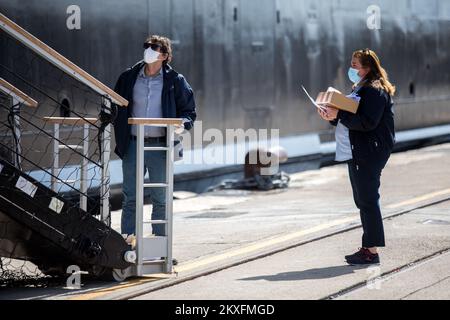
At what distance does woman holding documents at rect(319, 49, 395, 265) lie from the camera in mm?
8844

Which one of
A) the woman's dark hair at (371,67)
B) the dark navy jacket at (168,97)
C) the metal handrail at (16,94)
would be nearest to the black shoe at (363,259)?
the woman's dark hair at (371,67)

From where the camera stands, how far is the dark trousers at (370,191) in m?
8.97

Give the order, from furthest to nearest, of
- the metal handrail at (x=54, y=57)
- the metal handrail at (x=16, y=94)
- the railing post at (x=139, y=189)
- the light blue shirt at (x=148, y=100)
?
the light blue shirt at (x=148, y=100)
the metal handrail at (x=16, y=94)
the railing post at (x=139, y=189)
the metal handrail at (x=54, y=57)

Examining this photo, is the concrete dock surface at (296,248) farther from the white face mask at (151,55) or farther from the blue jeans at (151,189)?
the white face mask at (151,55)

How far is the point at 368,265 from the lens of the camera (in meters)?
9.00

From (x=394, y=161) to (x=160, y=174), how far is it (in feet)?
32.8

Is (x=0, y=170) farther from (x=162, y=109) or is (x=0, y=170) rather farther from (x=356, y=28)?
(x=356, y=28)

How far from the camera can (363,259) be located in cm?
905

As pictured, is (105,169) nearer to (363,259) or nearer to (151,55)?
(151,55)

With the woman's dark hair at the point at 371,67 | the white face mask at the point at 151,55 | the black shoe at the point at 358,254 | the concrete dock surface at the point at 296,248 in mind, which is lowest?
the concrete dock surface at the point at 296,248

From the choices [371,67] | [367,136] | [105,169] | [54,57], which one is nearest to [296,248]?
[367,136]

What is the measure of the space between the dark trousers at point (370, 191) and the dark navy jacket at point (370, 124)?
0.05 meters

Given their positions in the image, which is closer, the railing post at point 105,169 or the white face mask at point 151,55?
the railing post at point 105,169

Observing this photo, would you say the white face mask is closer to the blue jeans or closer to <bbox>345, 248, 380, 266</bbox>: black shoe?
the blue jeans
